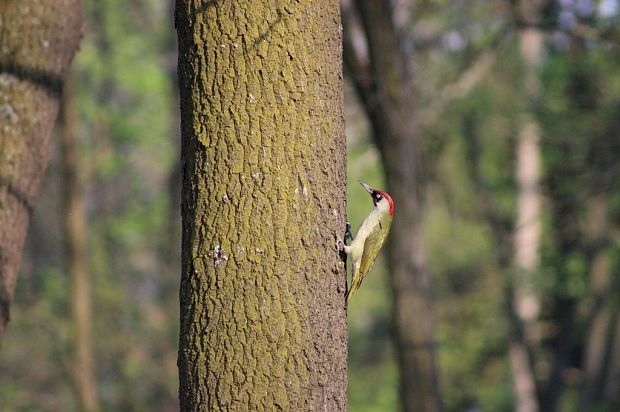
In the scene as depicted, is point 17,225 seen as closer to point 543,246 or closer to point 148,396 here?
point 148,396

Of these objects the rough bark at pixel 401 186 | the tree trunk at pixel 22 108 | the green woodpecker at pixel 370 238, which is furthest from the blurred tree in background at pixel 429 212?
the tree trunk at pixel 22 108

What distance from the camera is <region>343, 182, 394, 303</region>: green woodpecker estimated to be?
442cm

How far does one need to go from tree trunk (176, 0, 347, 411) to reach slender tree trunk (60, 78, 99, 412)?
870 centimetres

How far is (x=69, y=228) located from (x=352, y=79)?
552 centimetres

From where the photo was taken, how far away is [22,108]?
149 inches

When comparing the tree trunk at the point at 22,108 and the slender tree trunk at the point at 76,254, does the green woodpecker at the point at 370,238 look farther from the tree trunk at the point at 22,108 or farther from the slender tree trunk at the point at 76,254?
the slender tree trunk at the point at 76,254

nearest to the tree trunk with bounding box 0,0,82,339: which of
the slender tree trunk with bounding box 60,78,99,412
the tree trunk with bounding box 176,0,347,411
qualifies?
the tree trunk with bounding box 176,0,347,411

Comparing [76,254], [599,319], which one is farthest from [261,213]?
[599,319]

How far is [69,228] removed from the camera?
11117 millimetres

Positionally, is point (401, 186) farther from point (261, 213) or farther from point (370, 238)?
point (261, 213)

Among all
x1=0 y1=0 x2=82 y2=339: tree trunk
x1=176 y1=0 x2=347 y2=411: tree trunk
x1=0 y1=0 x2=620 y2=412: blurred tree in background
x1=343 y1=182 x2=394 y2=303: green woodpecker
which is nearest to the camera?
x1=176 y1=0 x2=347 y2=411: tree trunk

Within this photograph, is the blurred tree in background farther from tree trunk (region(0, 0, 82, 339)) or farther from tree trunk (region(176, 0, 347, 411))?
tree trunk (region(176, 0, 347, 411))

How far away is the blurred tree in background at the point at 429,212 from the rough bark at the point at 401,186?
2 cm

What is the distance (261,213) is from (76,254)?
917 cm
